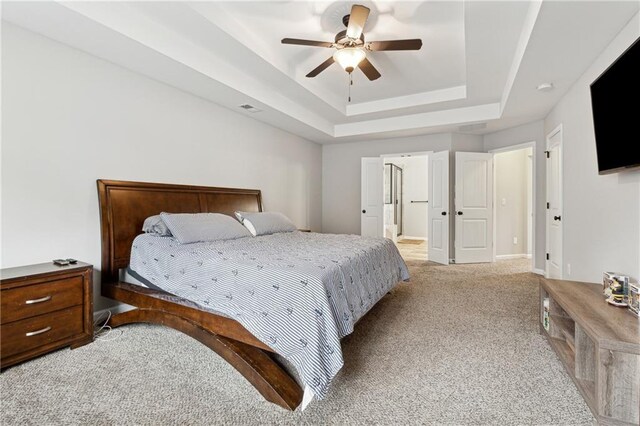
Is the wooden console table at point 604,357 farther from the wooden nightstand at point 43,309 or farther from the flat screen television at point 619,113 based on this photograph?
the wooden nightstand at point 43,309

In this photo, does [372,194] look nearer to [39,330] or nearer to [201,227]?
[201,227]

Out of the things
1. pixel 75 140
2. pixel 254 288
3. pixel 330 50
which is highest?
pixel 330 50

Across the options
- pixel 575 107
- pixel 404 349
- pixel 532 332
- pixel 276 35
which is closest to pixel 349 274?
pixel 404 349

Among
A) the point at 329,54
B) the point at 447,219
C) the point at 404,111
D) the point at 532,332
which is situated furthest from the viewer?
the point at 447,219

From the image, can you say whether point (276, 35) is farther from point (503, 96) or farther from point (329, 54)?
point (503, 96)

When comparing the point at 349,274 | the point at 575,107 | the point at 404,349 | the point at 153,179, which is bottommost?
the point at 404,349

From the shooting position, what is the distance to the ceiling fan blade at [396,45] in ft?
8.00

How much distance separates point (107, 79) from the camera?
111 inches

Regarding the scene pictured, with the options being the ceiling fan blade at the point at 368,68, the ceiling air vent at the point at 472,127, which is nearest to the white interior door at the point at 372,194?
the ceiling air vent at the point at 472,127

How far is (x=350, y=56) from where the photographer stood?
2.73m

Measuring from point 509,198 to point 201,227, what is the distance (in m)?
5.82

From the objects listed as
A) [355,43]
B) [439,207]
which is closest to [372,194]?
[439,207]

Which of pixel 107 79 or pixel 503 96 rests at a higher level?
pixel 503 96

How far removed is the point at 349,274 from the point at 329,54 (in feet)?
8.28
